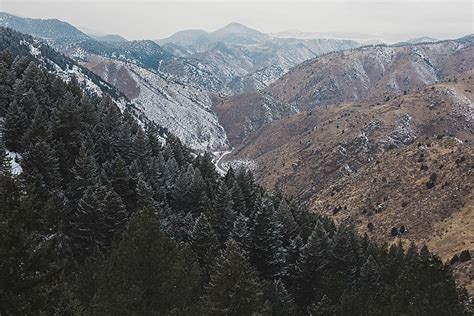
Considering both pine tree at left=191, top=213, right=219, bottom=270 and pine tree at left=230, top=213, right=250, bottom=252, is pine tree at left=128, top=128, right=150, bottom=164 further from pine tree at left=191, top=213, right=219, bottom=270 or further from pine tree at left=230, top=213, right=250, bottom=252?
pine tree at left=191, top=213, right=219, bottom=270

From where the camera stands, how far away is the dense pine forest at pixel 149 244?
1522 cm

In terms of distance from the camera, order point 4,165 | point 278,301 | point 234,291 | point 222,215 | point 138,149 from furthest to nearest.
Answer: point 138,149 → point 222,215 → point 278,301 → point 4,165 → point 234,291

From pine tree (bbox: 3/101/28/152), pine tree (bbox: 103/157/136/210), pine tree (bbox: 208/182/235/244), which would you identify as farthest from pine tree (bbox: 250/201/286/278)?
pine tree (bbox: 3/101/28/152)

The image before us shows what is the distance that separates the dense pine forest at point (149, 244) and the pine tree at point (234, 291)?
6 centimetres

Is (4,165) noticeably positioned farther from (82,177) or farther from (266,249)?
(266,249)

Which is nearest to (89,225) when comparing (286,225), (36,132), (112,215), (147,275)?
(112,215)

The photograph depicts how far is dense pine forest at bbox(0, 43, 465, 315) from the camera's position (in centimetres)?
1522

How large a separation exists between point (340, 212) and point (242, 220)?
5026cm

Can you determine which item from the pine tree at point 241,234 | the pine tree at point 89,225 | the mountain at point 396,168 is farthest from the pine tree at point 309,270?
the pine tree at point 89,225

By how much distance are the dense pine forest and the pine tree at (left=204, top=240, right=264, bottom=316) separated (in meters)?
0.06

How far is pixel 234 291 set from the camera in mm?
23328

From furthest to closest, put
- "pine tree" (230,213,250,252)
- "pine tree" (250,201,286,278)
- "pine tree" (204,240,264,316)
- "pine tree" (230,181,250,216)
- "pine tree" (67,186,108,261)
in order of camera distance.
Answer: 1. "pine tree" (230,181,250,216)
2. "pine tree" (230,213,250,252)
3. "pine tree" (250,201,286,278)
4. "pine tree" (67,186,108,261)
5. "pine tree" (204,240,264,316)

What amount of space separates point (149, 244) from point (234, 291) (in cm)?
540

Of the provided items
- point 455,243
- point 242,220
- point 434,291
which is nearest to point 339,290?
point 434,291
